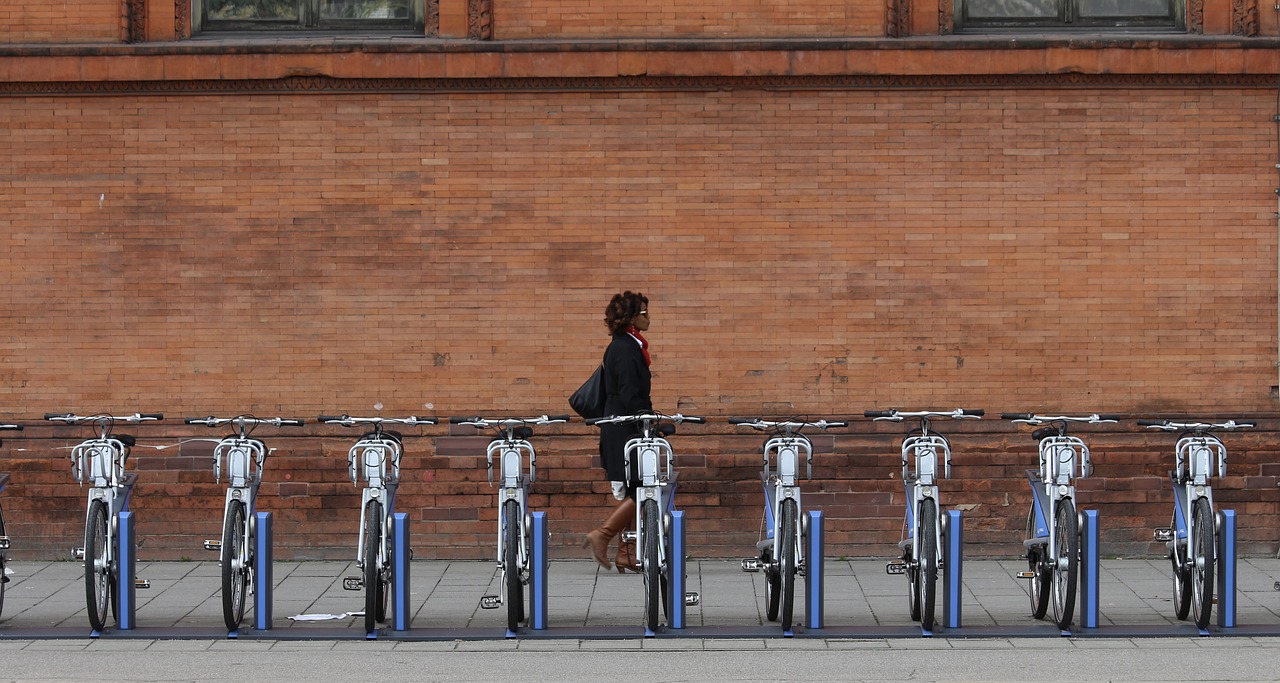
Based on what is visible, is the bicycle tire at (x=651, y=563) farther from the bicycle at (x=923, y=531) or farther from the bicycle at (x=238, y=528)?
the bicycle at (x=238, y=528)

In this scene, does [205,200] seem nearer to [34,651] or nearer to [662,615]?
[34,651]

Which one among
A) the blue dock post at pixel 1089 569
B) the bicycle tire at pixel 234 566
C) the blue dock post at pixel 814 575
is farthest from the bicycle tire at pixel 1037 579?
the bicycle tire at pixel 234 566

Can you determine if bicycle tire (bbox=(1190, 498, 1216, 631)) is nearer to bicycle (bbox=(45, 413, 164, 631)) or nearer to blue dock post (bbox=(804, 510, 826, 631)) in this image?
blue dock post (bbox=(804, 510, 826, 631))

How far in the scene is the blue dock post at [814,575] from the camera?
828 cm

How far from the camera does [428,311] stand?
36.6 feet

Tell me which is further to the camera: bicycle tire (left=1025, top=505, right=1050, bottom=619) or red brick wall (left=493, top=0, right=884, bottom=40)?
red brick wall (left=493, top=0, right=884, bottom=40)

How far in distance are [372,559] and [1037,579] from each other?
389cm

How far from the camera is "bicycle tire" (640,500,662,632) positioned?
824 cm

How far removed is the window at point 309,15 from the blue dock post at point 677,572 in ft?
17.1

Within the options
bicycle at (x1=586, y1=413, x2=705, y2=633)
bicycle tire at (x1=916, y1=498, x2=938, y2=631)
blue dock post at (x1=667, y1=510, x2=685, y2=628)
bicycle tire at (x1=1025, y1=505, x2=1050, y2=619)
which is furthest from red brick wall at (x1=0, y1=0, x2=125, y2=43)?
bicycle tire at (x1=1025, y1=505, x2=1050, y2=619)

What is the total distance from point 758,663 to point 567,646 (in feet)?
3.69

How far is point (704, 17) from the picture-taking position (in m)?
11.2

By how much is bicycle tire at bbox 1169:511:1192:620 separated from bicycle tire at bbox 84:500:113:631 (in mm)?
6186

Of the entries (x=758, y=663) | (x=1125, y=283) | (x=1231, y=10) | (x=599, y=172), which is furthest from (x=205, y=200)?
(x=1231, y=10)
